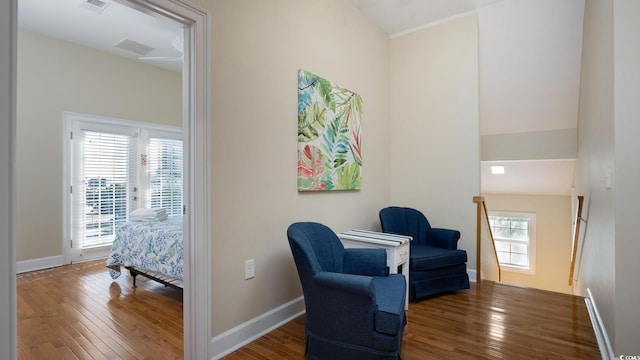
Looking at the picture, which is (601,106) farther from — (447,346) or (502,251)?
(502,251)

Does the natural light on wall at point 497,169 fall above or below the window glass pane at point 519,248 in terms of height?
above

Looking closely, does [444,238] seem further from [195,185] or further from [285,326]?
[195,185]

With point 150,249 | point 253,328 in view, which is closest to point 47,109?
point 150,249

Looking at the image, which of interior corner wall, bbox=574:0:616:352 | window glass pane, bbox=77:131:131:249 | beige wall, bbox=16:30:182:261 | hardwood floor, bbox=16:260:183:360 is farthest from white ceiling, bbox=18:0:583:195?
hardwood floor, bbox=16:260:183:360

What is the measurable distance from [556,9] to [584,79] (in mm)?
786

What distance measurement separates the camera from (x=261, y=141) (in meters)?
2.40

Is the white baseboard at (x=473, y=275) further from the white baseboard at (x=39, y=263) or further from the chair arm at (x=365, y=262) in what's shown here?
the white baseboard at (x=39, y=263)

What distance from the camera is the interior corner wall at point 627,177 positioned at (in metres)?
1.76

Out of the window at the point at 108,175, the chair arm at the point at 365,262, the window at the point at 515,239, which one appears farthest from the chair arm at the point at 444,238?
the window at the point at 108,175

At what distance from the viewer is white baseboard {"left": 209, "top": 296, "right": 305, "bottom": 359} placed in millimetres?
2065

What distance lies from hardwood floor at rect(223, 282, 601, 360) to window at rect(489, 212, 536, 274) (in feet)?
10.1

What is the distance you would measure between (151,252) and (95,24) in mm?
2909

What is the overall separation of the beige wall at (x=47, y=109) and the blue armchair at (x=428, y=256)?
4381mm

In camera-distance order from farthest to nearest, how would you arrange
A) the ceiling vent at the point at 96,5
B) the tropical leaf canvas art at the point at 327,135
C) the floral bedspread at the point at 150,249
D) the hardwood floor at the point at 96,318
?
the ceiling vent at the point at 96,5, the floral bedspread at the point at 150,249, the tropical leaf canvas art at the point at 327,135, the hardwood floor at the point at 96,318
